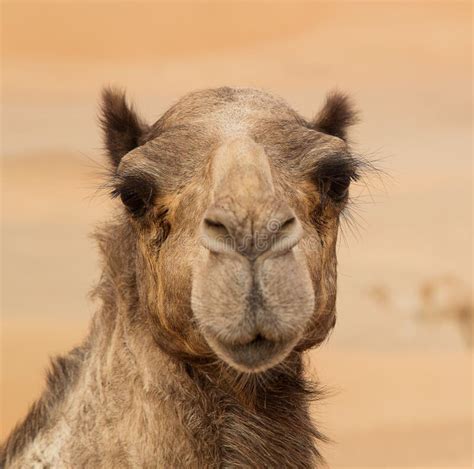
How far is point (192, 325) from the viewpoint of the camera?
14.4 ft

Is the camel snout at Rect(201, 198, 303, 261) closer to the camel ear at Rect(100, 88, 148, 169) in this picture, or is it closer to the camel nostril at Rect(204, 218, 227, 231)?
the camel nostril at Rect(204, 218, 227, 231)

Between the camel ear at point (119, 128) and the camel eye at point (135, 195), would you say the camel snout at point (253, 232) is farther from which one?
the camel ear at point (119, 128)

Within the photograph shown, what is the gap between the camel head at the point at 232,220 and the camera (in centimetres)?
394

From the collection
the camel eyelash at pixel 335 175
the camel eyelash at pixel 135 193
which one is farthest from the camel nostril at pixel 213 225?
the camel eyelash at pixel 335 175

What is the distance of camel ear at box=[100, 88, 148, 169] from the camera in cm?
521

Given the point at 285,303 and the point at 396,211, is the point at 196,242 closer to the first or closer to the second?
the point at 285,303

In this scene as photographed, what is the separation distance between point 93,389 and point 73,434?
21cm

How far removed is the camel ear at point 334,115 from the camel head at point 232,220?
1.16 ft

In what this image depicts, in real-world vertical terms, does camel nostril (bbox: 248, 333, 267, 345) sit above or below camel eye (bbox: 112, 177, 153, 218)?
below

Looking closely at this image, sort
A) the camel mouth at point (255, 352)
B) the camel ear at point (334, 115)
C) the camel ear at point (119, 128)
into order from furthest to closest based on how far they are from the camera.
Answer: the camel ear at point (334, 115)
the camel ear at point (119, 128)
the camel mouth at point (255, 352)

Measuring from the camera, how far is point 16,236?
27812 millimetres

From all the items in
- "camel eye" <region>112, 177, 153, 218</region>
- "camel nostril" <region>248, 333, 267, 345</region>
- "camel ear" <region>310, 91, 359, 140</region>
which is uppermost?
"camel ear" <region>310, 91, 359, 140</region>

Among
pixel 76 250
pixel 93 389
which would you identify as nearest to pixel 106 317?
pixel 93 389

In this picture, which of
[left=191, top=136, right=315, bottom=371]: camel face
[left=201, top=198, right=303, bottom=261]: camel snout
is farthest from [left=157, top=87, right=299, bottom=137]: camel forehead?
[left=201, top=198, right=303, bottom=261]: camel snout
